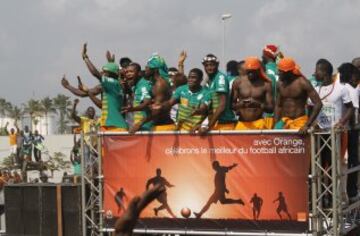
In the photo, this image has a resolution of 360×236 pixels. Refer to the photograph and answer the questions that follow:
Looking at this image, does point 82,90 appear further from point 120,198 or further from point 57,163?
point 57,163

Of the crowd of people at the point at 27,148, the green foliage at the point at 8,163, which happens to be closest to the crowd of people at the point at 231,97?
the crowd of people at the point at 27,148

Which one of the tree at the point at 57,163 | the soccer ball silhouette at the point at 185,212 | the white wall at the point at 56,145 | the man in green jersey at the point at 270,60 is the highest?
the man in green jersey at the point at 270,60

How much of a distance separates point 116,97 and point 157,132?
3.20ft

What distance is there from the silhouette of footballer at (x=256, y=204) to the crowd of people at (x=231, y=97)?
0.80 meters

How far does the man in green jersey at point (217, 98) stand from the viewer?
30.1 ft

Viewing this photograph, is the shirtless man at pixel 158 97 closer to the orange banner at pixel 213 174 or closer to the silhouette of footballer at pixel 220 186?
the orange banner at pixel 213 174

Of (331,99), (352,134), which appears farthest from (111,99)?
(352,134)

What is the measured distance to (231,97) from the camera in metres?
9.39

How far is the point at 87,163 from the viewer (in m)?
9.90

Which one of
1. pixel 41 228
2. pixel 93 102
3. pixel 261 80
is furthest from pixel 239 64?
pixel 41 228

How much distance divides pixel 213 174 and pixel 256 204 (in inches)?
23.4

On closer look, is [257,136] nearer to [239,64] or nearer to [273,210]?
[273,210]

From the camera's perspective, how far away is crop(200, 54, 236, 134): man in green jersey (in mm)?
9180

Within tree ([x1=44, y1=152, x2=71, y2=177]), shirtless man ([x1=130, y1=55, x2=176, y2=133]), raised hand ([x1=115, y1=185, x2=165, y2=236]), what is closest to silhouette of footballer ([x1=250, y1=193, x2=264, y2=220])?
shirtless man ([x1=130, y1=55, x2=176, y2=133])
